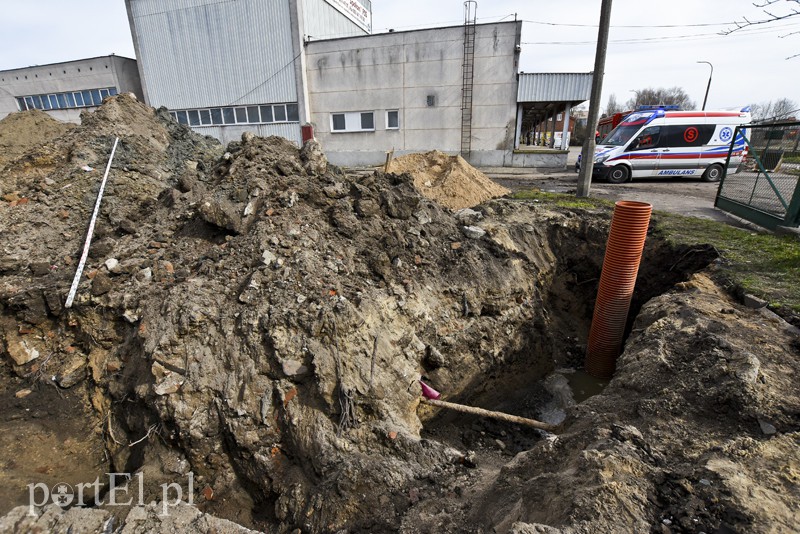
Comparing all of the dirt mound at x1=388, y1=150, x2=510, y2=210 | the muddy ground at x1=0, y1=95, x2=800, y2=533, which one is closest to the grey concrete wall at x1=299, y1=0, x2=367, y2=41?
the dirt mound at x1=388, y1=150, x2=510, y2=210

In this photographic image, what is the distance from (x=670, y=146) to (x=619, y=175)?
74.3 inches

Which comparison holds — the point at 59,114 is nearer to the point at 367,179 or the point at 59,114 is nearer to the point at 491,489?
the point at 367,179

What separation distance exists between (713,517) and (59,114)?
106 feet

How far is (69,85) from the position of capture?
2195cm

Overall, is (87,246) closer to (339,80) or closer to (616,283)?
(616,283)

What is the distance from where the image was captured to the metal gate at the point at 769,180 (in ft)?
22.8

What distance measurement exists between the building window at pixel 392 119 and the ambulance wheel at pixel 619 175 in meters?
9.52

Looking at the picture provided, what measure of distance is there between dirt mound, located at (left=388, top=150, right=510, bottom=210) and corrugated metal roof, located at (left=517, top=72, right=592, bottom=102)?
6.91m

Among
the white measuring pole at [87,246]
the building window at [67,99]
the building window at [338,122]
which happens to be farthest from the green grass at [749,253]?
the building window at [67,99]

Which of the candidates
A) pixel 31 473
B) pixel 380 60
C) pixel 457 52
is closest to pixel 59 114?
pixel 380 60

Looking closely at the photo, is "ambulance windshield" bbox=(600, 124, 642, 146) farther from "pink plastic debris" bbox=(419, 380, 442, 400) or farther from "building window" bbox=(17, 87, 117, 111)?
"building window" bbox=(17, 87, 117, 111)

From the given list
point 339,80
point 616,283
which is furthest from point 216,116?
point 616,283
